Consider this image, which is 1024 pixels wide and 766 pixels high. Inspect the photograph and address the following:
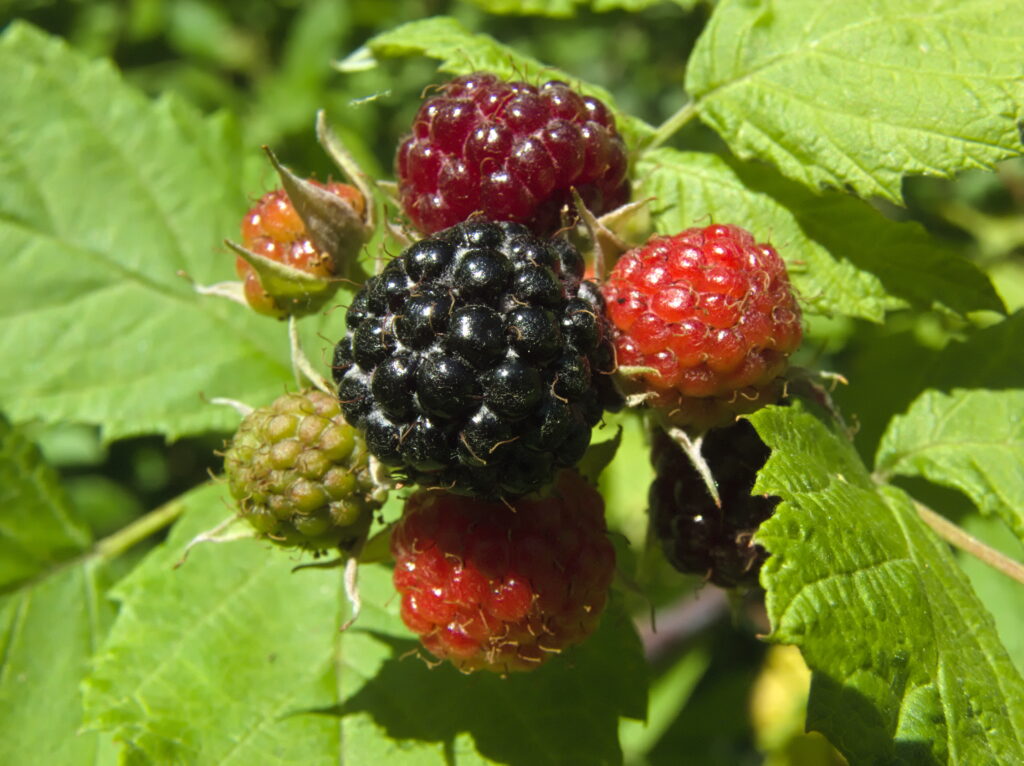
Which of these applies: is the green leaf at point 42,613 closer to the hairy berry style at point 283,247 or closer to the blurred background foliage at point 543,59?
the blurred background foliage at point 543,59

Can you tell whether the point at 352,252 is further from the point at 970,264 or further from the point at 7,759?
the point at 7,759

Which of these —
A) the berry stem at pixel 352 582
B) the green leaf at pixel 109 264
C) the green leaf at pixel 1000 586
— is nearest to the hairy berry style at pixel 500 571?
the berry stem at pixel 352 582

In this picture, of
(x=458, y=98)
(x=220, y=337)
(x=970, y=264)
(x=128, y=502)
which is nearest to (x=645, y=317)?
(x=458, y=98)

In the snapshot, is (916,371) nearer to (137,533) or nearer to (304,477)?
(304,477)

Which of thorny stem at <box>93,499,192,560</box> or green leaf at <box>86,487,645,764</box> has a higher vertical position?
green leaf at <box>86,487,645,764</box>

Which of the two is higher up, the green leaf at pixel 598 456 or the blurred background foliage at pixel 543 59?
the green leaf at pixel 598 456

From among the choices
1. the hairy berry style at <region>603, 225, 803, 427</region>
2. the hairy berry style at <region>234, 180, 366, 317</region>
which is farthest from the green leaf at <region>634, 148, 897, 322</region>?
the hairy berry style at <region>234, 180, 366, 317</region>

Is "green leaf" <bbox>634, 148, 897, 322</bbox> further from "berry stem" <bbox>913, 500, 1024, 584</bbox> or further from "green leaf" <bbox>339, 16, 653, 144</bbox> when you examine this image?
"berry stem" <bbox>913, 500, 1024, 584</bbox>
